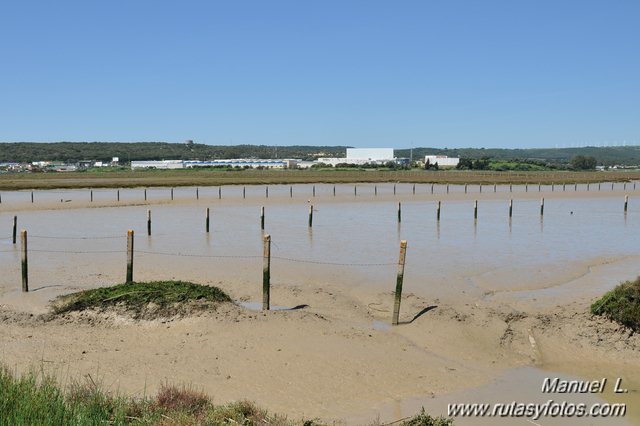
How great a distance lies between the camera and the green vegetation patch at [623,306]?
13438 mm

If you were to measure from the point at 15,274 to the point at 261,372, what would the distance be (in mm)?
12712

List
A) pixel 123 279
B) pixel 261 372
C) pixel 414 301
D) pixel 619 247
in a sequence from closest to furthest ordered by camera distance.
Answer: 1. pixel 261 372
2. pixel 414 301
3. pixel 123 279
4. pixel 619 247

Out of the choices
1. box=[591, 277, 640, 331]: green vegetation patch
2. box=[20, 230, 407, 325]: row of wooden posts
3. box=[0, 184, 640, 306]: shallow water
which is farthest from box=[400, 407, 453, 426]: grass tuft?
box=[0, 184, 640, 306]: shallow water

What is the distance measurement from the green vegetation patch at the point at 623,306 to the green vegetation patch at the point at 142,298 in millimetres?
8721

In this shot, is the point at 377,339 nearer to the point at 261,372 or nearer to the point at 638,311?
the point at 261,372

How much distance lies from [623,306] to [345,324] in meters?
6.09

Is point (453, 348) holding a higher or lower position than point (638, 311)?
lower

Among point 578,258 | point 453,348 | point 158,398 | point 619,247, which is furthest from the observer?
point 619,247

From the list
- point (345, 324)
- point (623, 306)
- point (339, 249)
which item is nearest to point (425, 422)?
point (345, 324)

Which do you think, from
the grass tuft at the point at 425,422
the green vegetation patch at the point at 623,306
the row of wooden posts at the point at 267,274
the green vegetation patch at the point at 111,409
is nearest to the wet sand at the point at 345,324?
the green vegetation patch at the point at 623,306

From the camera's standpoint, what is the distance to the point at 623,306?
1373 cm

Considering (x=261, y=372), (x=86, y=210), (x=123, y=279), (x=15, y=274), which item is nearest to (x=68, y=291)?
(x=123, y=279)

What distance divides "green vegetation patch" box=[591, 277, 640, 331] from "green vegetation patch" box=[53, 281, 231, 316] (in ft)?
28.6

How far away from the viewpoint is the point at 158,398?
8.96m
